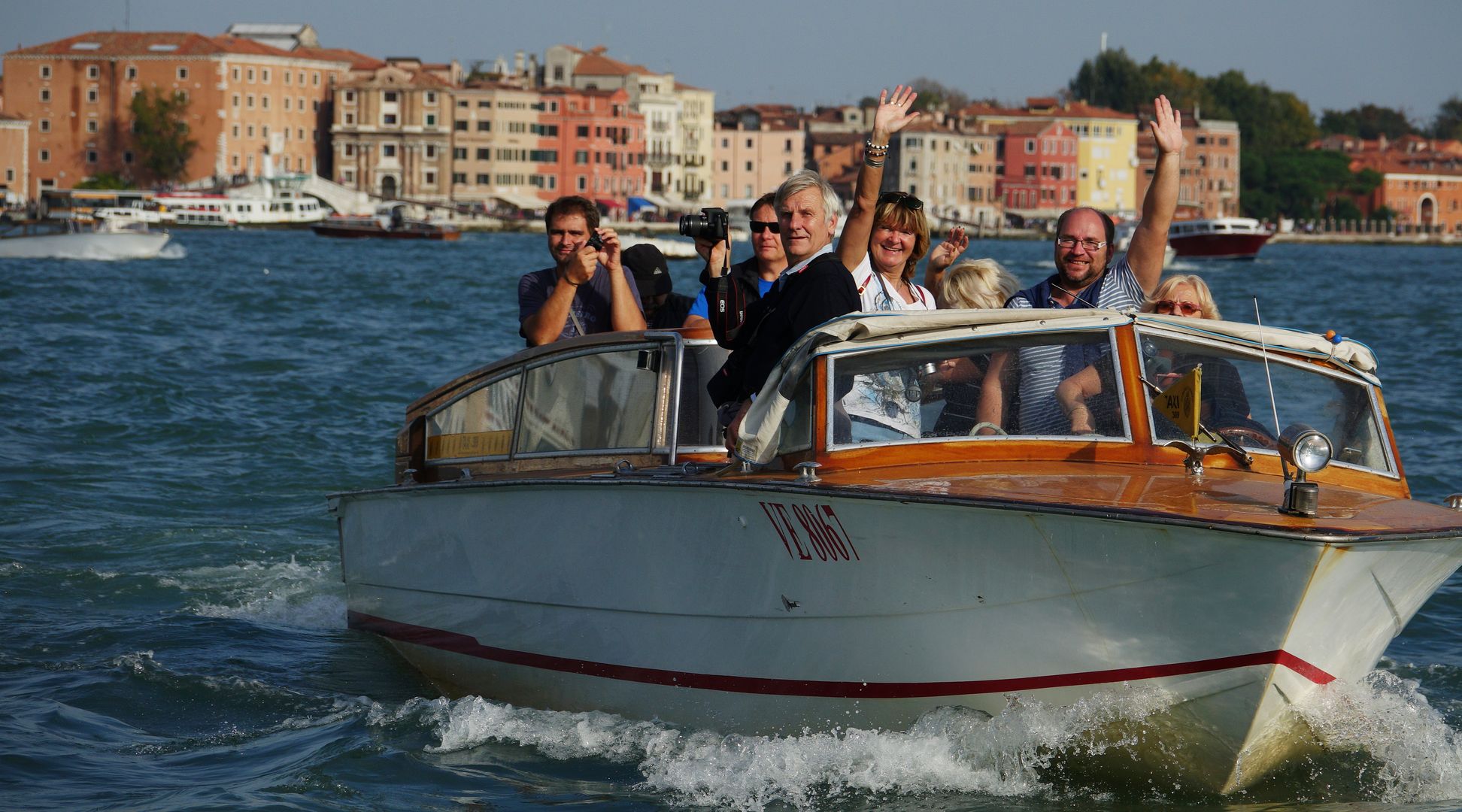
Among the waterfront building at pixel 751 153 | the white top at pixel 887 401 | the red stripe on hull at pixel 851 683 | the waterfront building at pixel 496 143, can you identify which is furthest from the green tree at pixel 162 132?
the white top at pixel 887 401

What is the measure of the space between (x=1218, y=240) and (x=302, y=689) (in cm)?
8638

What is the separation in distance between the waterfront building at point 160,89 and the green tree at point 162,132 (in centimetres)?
72

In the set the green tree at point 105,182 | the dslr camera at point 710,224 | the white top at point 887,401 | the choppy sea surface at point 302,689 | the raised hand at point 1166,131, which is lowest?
the choppy sea surface at point 302,689

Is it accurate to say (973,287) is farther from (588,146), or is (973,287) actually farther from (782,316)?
(588,146)

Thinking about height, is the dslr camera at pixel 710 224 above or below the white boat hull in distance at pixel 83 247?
above

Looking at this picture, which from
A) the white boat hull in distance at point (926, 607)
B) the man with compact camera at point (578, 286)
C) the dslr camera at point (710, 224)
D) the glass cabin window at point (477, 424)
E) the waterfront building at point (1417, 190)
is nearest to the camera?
the white boat hull in distance at point (926, 607)

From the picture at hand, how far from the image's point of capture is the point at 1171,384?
21.3 ft

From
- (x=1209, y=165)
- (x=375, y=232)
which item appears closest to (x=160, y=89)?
(x=375, y=232)

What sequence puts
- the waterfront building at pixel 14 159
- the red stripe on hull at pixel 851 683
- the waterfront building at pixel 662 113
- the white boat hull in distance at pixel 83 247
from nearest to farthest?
the red stripe on hull at pixel 851 683
the white boat hull in distance at pixel 83 247
the waterfront building at pixel 14 159
the waterfront building at pixel 662 113

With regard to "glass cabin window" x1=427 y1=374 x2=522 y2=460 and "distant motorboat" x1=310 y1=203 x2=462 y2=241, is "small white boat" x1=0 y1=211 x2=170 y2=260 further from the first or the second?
"glass cabin window" x1=427 y1=374 x2=522 y2=460

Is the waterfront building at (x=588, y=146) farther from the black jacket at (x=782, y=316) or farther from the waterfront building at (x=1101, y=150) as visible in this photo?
the black jacket at (x=782, y=316)

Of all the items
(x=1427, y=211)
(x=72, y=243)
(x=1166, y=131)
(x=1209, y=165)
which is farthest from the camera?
(x=1427, y=211)

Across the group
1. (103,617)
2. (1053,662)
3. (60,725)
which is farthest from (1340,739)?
(103,617)

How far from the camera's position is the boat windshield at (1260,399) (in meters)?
6.56
